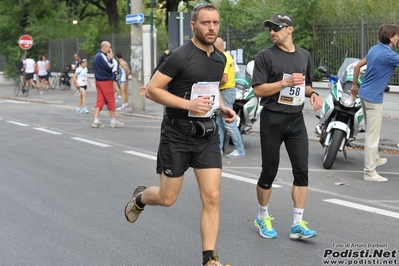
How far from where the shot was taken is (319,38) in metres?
19.0

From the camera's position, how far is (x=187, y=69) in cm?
521

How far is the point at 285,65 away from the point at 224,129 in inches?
195

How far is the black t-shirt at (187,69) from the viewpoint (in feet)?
17.0

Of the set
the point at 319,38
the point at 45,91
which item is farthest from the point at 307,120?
the point at 45,91

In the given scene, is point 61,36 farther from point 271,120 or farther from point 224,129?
point 271,120

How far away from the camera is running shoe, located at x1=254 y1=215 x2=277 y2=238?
248 inches

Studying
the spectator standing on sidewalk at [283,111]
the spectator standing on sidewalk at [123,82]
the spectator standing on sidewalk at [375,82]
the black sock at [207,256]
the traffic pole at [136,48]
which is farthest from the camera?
the spectator standing on sidewalk at [123,82]

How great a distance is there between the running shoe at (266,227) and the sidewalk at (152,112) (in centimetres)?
603

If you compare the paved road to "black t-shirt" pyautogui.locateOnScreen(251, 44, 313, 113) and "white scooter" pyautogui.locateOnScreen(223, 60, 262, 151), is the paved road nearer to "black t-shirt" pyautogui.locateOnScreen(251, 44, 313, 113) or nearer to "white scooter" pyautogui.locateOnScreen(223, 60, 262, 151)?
"white scooter" pyautogui.locateOnScreen(223, 60, 262, 151)

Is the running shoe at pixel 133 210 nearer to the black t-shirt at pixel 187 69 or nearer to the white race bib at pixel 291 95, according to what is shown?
the black t-shirt at pixel 187 69

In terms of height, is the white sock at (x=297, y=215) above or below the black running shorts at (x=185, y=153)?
below

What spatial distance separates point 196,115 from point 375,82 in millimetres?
4212

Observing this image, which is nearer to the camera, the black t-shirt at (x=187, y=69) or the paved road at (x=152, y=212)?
the black t-shirt at (x=187, y=69)

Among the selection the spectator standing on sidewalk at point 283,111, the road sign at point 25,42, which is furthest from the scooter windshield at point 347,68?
the road sign at point 25,42
